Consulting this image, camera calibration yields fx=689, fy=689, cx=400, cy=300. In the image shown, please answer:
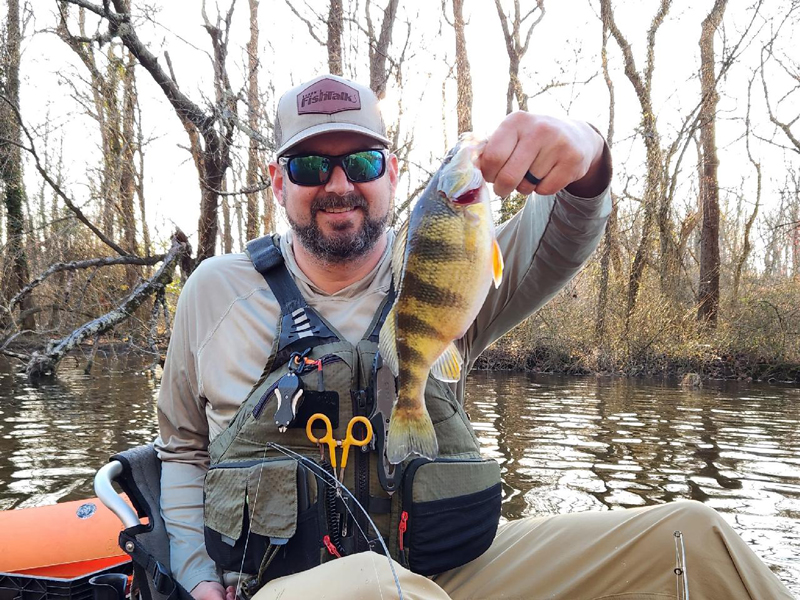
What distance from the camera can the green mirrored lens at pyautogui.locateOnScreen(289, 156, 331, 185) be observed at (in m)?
2.52

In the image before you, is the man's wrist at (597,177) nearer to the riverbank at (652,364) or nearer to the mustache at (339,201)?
the mustache at (339,201)

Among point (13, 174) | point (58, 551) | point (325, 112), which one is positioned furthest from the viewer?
point (13, 174)

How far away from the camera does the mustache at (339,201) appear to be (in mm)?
2520

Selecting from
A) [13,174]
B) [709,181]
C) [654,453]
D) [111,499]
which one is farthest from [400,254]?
[13,174]

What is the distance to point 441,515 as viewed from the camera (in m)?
2.19

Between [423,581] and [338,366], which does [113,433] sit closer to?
[338,366]

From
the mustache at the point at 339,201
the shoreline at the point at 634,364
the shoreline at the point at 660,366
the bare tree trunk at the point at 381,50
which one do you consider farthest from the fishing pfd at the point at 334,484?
the shoreline at the point at 660,366

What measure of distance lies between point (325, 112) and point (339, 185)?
306 mm

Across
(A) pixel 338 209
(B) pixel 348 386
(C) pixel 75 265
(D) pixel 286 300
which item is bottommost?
(B) pixel 348 386

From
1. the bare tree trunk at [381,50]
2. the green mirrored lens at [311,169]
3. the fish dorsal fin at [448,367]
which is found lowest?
the fish dorsal fin at [448,367]

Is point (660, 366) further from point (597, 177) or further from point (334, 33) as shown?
point (597, 177)

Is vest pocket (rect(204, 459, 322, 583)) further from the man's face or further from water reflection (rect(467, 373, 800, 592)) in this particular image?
water reflection (rect(467, 373, 800, 592))

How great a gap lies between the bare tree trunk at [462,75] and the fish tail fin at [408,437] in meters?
13.5

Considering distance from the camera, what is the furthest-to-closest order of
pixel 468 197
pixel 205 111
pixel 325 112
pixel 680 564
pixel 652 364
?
pixel 652 364 < pixel 205 111 < pixel 325 112 < pixel 680 564 < pixel 468 197
